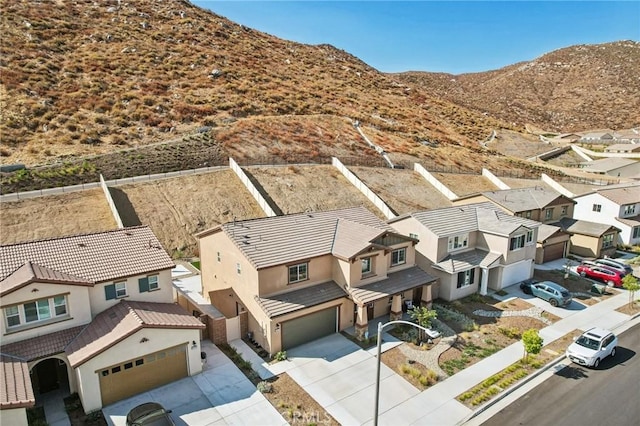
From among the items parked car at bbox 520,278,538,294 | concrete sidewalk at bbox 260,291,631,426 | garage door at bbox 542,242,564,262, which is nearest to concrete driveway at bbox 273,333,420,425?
concrete sidewalk at bbox 260,291,631,426

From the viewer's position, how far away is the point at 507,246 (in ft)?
101

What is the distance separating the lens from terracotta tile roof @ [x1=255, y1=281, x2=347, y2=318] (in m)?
21.7

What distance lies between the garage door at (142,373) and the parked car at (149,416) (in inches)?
90.3

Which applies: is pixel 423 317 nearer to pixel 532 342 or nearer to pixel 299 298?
pixel 532 342

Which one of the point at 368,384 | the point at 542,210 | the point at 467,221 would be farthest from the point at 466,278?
the point at 542,210

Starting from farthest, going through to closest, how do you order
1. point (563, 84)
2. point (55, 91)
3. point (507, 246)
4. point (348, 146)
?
1. point (563, 84)
2. point (348, 146)
3. point (55, 91)
4. point (507, 246)

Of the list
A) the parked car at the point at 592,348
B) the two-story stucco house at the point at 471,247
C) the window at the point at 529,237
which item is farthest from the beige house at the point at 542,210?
the parked car at the point at 592,348

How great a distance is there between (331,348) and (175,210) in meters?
24.9

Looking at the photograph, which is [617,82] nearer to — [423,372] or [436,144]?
[436,144]

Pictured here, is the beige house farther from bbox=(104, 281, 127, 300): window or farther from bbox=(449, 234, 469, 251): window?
bbox=(104, 281, 127, 300): window

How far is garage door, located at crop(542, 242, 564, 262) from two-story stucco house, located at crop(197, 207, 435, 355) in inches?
690

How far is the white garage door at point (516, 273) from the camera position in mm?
31719

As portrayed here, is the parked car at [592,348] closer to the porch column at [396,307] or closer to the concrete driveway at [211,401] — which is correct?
the porch column at [396,307]

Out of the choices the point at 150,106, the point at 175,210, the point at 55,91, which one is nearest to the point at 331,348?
the point at 175,210
